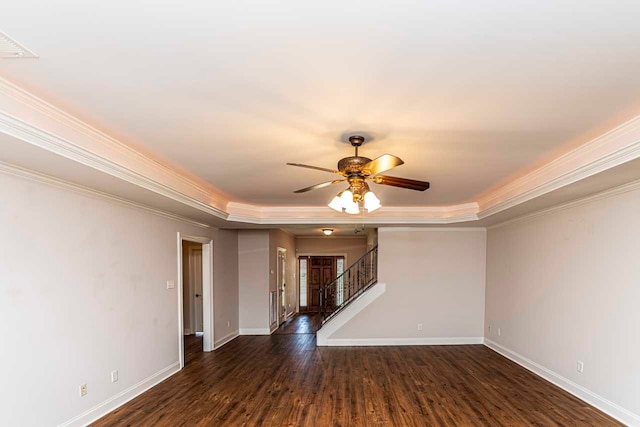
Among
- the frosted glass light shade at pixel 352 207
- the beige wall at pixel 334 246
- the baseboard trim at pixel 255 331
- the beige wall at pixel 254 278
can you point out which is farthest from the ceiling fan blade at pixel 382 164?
the beige wall at pixel 334 246

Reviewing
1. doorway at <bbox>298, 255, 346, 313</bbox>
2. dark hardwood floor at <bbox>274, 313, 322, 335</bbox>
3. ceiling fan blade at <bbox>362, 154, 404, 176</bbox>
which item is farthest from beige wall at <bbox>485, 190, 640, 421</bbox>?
doorway at <bbox>298, 255, 346, 313</bbox>

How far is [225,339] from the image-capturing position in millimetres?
7215

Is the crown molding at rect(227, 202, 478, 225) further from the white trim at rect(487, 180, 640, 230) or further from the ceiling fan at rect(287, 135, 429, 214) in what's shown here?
the ceiling fan at rect(287, 135, 429, 214)

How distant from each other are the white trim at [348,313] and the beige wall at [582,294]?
2277mm

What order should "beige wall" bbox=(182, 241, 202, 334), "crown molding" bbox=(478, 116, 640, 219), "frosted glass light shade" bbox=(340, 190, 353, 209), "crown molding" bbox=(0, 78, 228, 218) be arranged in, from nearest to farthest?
"crown molding" bbox=(0, 78, 228, 218) < "crown molding" bbox=(478, 116, 640, 219) < "frosted glass light shade" bbox=(340, 190, 353, 209) < "beige wall" bbox=(182, 241, 202, 334)

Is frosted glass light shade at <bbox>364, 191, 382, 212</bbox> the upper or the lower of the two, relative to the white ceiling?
lower

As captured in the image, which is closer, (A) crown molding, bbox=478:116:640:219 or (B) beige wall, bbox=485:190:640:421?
(A) crown molding, bbox=478:116:640:219

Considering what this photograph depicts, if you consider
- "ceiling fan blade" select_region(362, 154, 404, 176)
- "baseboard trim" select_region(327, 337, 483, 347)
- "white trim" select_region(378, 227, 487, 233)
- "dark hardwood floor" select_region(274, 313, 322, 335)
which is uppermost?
"ceiling fan blade" select_region(362, 154, 404, 176)

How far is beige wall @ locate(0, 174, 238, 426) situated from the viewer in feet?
9.35

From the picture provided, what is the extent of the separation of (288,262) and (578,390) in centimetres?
740

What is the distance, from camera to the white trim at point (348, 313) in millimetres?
7055

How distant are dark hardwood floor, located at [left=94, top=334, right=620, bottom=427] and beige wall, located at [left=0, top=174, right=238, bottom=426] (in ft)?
1.89

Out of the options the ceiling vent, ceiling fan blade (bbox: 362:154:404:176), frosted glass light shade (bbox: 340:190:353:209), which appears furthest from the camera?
frosted glass light shade (bbox: 340:190:353:209)

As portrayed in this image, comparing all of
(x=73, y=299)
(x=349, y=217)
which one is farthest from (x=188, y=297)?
(x=73, y=299)
